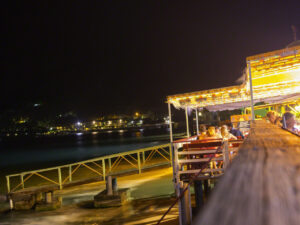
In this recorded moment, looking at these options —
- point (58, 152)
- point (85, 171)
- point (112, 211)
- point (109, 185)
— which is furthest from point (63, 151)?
point (112, 211)

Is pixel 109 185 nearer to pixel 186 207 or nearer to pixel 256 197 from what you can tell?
pixel 186 207

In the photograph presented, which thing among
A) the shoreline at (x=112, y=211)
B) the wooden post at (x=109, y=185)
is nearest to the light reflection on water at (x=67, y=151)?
the shoreline at (x=112, y=211)

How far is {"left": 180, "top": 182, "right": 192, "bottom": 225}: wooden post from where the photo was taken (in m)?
6.22

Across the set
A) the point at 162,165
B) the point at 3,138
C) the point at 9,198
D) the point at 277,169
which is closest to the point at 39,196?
the point at 9,198

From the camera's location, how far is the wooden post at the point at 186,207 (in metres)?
6.22

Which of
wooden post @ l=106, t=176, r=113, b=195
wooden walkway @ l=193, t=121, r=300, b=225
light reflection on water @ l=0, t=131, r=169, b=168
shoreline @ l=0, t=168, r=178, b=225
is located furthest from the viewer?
light reflection on water @ l=0, t=131, r=169, b=168

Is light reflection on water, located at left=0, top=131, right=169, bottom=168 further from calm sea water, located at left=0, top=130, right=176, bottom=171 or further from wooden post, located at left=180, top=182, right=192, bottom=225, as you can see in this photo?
wooden post, located at left=180, top=182, right=192, bottom=225

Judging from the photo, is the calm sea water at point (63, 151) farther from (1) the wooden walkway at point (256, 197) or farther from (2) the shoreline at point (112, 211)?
(1) the wooden walkway at point (256, 197)

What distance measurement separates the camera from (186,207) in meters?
6.91

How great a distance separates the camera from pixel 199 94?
396 inches

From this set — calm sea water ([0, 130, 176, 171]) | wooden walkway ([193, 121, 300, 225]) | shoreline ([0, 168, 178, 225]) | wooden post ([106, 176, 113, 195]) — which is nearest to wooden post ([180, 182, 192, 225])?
shoreline ([0, 168, 178, 225])

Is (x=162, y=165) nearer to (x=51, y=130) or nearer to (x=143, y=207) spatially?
(x=143, y=207)

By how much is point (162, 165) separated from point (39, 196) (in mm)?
6860

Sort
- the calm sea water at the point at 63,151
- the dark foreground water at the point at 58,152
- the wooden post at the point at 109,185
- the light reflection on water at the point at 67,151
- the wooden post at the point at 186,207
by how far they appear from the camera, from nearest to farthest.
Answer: the wooden post at the point at 186,207 → the wooden post at the point at 109,185 → the dark foreground water at the point at 58,152 → the calm sea water at the point at 63,151 → the light reflection on water at the point at 67,151
